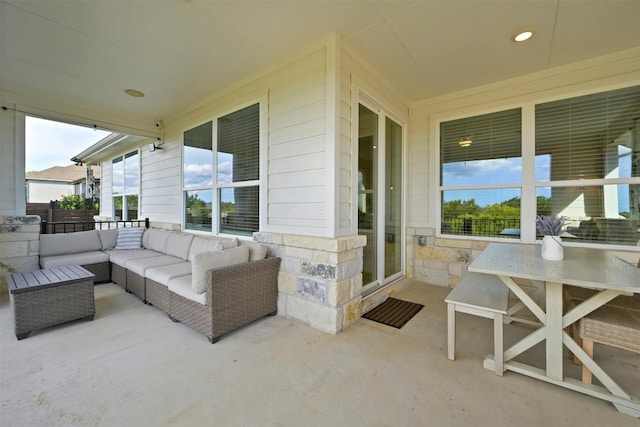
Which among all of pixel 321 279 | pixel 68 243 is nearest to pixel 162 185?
pixel 68 243

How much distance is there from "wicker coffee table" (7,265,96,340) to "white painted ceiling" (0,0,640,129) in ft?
8.23

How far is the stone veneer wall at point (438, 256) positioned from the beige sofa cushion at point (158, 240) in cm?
404

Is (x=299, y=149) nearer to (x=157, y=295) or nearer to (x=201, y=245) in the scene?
(x=201, y=245)

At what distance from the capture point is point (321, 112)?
8.80 feet

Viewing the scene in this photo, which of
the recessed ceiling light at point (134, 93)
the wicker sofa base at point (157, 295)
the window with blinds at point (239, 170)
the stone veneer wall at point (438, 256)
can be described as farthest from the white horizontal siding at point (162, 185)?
the stone veneer wall at point (438, 256)

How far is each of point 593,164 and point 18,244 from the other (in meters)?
7.75

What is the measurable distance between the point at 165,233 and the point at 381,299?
3705 millimetres

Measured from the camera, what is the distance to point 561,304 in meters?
1.75

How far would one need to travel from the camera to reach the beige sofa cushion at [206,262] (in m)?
2.42

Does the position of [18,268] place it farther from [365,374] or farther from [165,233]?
[365,374]

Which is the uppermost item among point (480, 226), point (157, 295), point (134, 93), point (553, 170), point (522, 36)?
point (134, 93)

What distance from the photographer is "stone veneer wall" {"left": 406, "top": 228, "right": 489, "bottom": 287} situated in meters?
3.82

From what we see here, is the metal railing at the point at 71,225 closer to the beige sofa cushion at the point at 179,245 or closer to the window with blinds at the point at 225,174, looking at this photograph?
the window with blinds at the point at 225,174

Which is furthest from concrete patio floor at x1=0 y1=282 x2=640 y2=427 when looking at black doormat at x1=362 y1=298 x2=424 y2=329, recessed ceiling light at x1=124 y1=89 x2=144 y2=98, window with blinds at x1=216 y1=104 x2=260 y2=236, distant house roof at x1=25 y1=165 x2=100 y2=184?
distant house roof at x1=25 y1=165 x2=100 y2=184
